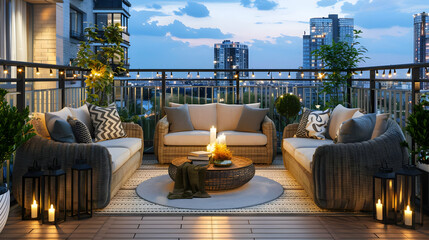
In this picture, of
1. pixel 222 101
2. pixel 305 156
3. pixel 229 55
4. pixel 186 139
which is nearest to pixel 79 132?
pixel 186 139

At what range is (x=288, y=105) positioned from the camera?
5.89 metres

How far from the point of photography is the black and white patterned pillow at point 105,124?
4.76 metres

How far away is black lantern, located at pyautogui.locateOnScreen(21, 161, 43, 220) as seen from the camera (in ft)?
9.87

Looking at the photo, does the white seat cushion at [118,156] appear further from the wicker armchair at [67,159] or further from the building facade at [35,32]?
the building facade at [35,32]

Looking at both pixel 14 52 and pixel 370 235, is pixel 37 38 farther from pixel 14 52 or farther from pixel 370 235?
pixel 370 235

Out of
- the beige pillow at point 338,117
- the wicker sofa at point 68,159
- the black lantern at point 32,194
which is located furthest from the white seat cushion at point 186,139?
the black lantern at point 32,194

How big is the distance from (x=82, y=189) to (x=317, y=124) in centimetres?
292

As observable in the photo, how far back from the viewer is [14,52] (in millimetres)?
8898

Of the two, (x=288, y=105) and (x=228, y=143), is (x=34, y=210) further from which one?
(x=288, y=105)

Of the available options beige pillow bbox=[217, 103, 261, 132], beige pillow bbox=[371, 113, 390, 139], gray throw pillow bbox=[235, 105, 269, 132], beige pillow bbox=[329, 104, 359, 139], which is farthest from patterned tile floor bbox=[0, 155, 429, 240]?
beige pillow bbox=[217, 103, 261, 132]

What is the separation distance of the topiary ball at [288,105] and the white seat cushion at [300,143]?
0.98 m

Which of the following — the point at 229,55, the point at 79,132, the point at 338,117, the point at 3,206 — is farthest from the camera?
the point at 229,55

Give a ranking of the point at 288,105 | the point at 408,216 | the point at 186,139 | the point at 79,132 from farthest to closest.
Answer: the point at 288,105 → the point at 186,139 → the point at 79,132 → the point at 408,216

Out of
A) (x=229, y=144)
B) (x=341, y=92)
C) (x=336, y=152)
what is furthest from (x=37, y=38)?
(x=336, y=152)
